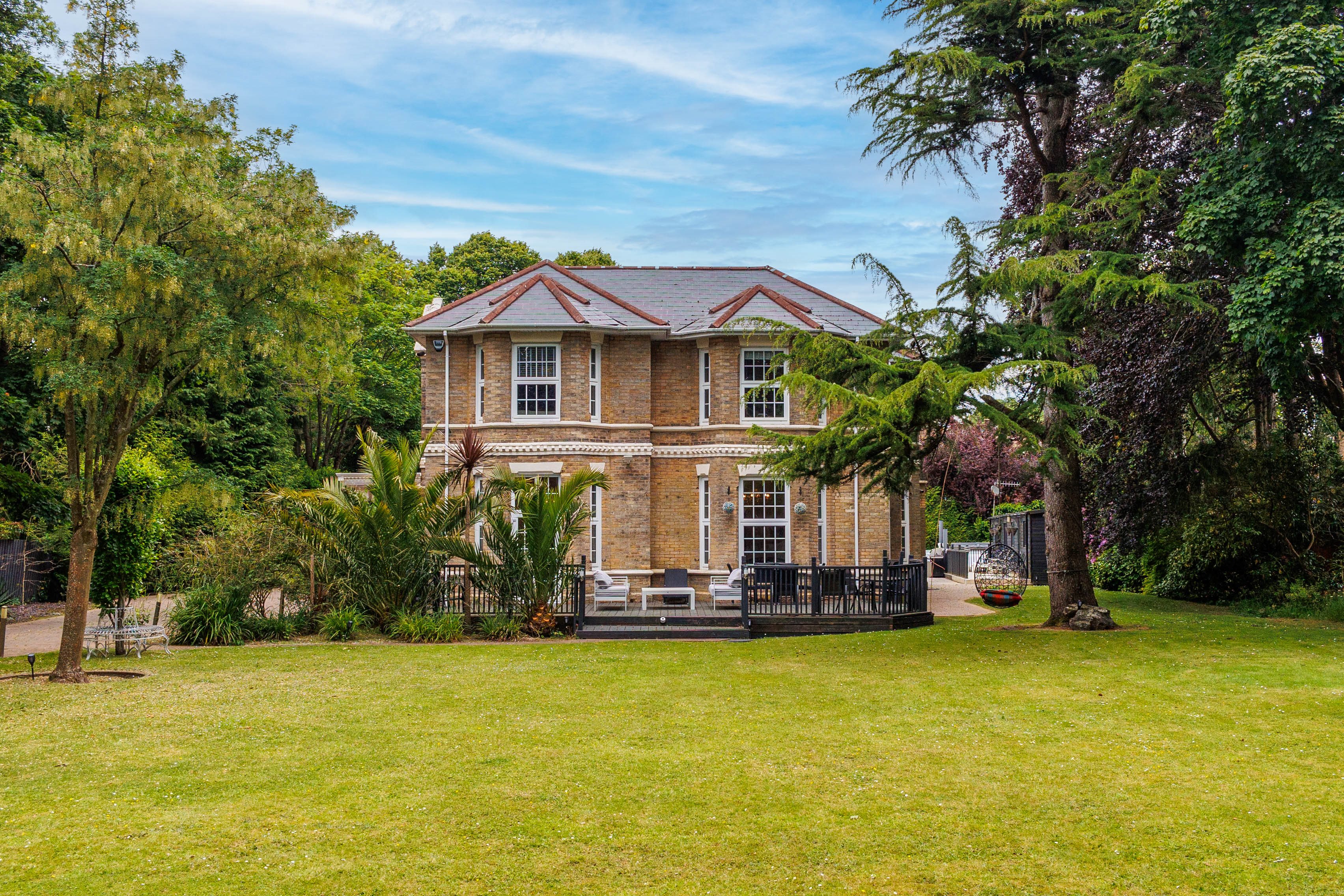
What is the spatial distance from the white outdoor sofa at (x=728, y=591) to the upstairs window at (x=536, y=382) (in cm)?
562

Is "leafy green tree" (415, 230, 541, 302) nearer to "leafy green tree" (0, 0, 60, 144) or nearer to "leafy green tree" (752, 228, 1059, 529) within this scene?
"leafy green tree" (0, 0, 60, 144)

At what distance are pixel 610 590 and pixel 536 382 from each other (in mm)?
5567

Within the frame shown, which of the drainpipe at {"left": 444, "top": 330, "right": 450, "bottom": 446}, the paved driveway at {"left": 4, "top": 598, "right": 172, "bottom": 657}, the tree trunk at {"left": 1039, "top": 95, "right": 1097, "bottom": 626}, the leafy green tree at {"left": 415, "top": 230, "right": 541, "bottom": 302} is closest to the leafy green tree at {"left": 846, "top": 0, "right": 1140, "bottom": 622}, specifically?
the tree trunk at {"left": 1039, "top": 95, "right": 1097, "bottom": 626}

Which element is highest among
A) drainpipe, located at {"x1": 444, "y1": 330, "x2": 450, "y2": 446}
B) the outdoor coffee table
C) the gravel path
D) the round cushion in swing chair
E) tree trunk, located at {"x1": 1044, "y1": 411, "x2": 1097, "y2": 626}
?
drainpipe, located at {"x1": 444, "y1": 330, "x2": 450, "y2": 446}

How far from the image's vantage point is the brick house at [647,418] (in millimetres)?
23375

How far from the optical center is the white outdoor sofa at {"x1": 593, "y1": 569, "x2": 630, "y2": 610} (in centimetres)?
2103

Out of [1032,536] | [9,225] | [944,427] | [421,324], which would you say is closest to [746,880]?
[944,427]

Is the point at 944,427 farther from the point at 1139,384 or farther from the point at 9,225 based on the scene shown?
the point at 9,225

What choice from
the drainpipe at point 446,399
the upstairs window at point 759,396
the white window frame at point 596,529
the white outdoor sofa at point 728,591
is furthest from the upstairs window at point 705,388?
the drainpipe at point 446,399

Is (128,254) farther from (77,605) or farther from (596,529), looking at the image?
(596,529)

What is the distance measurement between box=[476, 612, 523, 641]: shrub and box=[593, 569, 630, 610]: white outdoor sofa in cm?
280

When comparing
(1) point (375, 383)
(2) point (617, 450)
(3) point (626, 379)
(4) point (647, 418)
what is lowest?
(2) point (617, 450)

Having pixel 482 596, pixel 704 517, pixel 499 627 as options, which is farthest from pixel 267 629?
pixel 704 517

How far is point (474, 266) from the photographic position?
5044 centimetres
